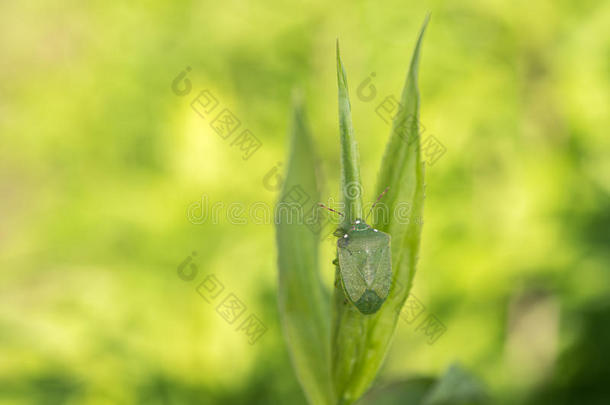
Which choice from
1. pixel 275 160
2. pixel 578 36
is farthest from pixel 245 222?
pixel 578 36

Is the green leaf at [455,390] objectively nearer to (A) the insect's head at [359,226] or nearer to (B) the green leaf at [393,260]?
(B) the green leaf at [393,260]

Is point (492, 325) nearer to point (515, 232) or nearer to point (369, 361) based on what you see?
point (515, 232)

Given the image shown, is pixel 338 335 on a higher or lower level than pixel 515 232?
lower

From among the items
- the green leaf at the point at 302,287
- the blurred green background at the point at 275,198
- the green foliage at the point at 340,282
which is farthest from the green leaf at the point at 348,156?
the blurred green background at the point at 275,198

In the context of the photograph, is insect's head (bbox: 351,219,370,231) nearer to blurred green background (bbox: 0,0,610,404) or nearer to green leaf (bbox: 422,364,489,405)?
green leaf (bbox: 422,364,489,405)

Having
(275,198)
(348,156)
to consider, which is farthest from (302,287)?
(275,198)

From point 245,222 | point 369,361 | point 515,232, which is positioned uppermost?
point 245,222
